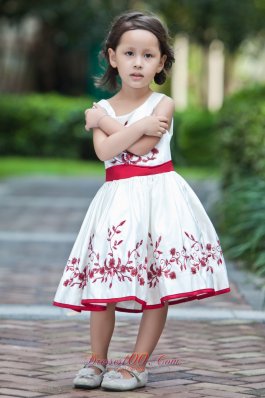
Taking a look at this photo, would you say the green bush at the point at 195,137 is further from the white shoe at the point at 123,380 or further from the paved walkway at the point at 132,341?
the white shoe at the point at 123,380

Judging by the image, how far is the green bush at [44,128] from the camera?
2431 centimetres

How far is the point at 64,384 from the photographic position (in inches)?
189

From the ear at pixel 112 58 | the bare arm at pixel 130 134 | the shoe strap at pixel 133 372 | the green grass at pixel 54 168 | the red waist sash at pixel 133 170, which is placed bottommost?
the shoe strap at pixel 133 372

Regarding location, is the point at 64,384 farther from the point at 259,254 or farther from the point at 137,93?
the point at 259,254

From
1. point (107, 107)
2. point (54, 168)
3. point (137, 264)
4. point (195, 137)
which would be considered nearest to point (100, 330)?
point (137, 264)

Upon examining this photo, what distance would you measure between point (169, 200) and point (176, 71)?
32.0 m

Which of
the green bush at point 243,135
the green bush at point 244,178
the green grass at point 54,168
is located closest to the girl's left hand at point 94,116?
the green bush at point 244,178

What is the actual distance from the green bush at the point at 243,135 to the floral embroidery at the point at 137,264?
445 cm

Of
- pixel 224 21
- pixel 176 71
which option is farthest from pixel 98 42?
pixel 176 71

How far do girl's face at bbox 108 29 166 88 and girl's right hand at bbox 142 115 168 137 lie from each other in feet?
0.51

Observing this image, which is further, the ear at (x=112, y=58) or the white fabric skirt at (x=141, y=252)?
the ear at (x=112, y=58)

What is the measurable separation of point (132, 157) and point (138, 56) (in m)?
0.41

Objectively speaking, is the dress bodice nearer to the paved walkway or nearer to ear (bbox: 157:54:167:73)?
ear (bbox: 157:54:167:73)

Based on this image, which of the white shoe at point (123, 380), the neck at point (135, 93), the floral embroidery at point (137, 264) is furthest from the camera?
the neck at point (135, 93)
